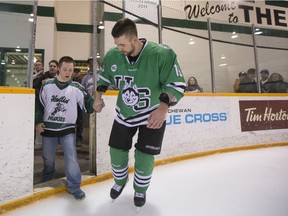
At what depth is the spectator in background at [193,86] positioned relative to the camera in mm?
3507

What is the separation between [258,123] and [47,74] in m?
3.08

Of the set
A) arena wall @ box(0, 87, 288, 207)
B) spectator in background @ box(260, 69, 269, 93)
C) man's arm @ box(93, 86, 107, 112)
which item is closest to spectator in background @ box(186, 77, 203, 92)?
arena wall @ box(0, 87, 288, 207)

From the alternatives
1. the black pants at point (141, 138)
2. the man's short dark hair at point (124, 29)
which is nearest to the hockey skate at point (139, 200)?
the black pants at point (141, 138)

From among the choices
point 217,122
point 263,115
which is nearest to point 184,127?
point 217,122

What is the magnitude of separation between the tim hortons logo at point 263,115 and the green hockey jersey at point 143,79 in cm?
A: 265

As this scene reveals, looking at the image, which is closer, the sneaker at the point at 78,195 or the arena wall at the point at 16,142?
the arena wall at the point at 16,142

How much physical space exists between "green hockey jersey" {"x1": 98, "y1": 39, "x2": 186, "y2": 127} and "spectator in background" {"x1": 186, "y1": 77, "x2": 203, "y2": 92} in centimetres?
211

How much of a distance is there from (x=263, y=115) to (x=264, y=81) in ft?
2.00

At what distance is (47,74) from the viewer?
9.44 feet

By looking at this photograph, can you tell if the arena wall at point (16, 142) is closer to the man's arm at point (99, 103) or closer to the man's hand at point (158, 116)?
the man's arm at point (99, 103)

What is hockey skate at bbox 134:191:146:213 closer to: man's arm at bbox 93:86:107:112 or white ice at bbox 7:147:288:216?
white ice at bbox 7:147:288:216

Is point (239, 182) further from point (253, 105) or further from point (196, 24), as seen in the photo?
point (196, 24)

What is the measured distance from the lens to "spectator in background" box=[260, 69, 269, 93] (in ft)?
13.2

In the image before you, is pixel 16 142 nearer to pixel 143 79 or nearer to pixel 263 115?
pixel 143 79
